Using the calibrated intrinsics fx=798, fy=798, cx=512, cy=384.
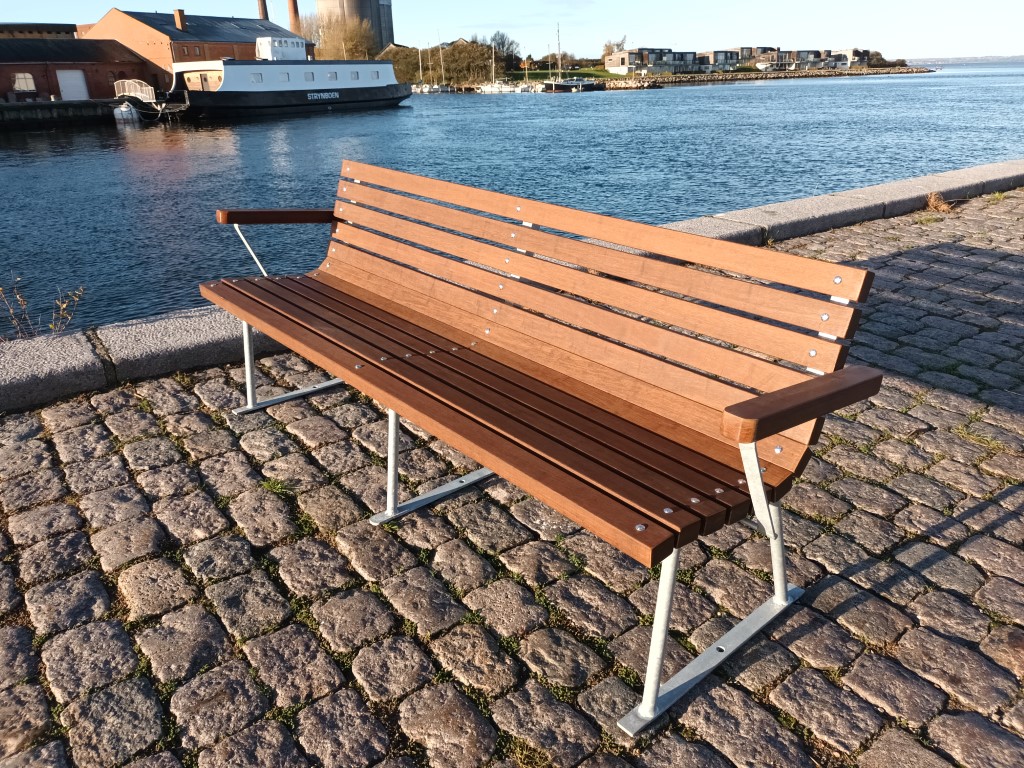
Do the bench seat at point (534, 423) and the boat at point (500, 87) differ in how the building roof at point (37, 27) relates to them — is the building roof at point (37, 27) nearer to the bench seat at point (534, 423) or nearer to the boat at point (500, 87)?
the boat at point (500, 87)

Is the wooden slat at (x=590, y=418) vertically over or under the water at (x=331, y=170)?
over

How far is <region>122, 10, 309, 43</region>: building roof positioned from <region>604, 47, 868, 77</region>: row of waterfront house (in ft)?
209

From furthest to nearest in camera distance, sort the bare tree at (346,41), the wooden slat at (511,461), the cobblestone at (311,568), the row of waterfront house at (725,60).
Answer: the row of waterfront house at (725,60) < the bare tree at (346,41) < the cobblestone at (311,568) < the wooden slat at (511,461)

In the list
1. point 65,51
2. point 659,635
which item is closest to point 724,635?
point 659,635

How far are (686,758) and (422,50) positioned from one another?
103961 millimetres

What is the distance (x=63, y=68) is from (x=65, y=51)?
6.39ft

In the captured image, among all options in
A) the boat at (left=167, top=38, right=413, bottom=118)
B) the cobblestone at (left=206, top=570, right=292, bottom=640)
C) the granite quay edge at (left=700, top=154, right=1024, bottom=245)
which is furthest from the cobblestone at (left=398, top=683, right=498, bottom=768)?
the boat at (left=167, top=38, right=413, bottom=118)

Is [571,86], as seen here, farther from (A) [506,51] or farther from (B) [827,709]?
(B) [827,709]

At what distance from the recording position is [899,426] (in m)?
3.61

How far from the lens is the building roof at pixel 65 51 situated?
4305 cm

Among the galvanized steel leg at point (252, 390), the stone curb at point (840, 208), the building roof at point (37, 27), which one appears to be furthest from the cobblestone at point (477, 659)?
the building roof at point (37, 27)

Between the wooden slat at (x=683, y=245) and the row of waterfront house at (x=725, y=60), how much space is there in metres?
112

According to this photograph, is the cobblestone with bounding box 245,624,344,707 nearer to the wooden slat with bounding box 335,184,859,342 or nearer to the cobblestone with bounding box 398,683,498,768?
the cobblestone with bounding box 398,683,498,768

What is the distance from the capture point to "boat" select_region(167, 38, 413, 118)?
39250mm
